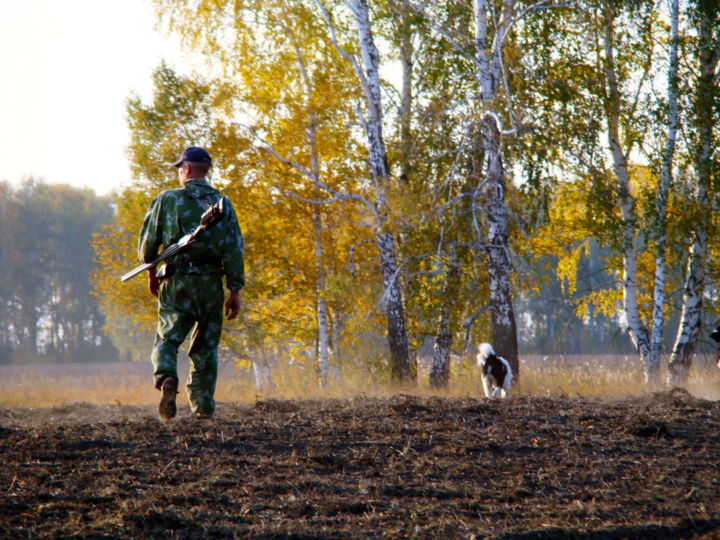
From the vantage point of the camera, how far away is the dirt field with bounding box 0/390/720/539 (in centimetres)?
316

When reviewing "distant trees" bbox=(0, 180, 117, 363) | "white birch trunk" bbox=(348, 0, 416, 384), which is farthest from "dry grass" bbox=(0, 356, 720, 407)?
"distant trees" bbox=(0, 180, 117, 363)

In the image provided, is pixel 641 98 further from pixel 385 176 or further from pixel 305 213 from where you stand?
pixel 305 213

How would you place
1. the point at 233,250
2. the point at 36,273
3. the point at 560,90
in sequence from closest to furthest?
the point at 233,250
the point at 560,90
the point at 36,273

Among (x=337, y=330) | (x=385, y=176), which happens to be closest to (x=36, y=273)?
(x=337, y=330)

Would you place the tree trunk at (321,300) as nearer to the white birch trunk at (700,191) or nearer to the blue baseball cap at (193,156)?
the white birch trunk at (700,191)

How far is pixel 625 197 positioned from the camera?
1345 cm

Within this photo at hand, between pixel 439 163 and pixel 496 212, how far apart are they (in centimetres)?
169

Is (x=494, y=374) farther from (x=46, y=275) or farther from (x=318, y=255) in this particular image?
(x=46, y=275)

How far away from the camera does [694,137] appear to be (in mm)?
13594

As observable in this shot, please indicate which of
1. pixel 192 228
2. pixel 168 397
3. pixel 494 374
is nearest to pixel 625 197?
pixel 494 374

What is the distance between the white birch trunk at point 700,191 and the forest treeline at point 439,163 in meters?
0.04

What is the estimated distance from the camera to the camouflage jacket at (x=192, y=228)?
6105 millimetres

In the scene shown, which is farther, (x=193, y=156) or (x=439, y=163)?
(x=439, y=163)

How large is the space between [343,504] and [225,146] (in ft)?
45.7
